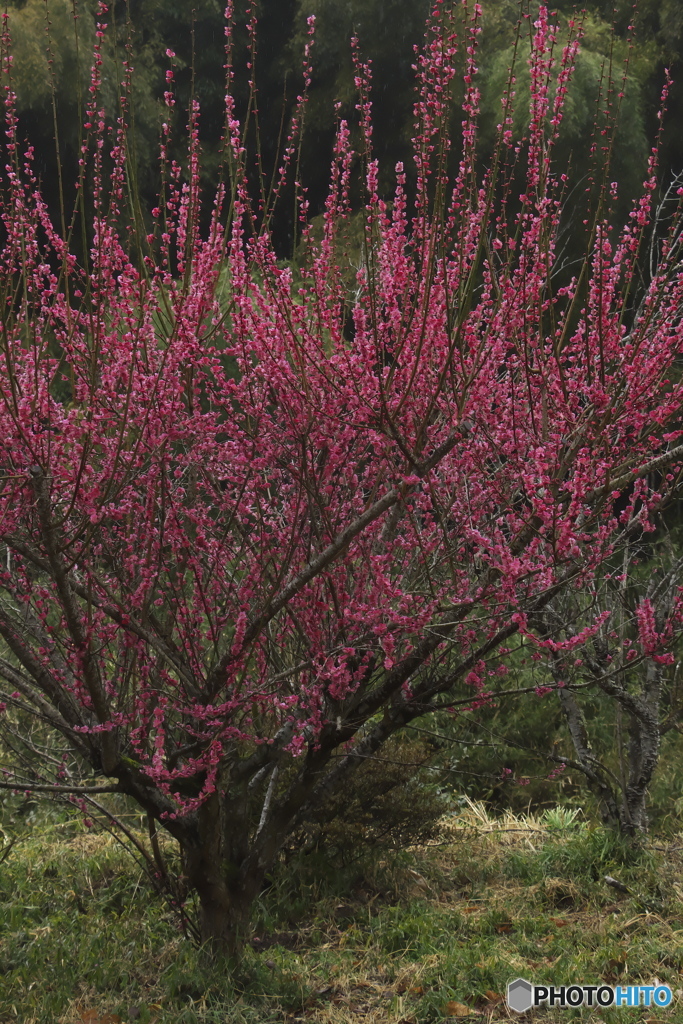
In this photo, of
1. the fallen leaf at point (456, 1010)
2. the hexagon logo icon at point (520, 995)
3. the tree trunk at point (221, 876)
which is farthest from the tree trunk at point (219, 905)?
the hexagon logo icon at point (520, 995)

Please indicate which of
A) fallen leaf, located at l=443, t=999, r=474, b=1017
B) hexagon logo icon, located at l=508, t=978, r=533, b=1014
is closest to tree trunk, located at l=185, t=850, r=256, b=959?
fallen leaf, located at l=443, t=999, r=474, b=1017

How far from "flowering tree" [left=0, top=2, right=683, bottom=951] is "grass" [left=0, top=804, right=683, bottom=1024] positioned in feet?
1.41

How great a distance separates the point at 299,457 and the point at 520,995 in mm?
2234

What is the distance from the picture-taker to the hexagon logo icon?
3.33 metres

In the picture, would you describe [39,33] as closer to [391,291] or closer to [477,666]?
[391,291]

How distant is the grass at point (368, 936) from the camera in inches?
131

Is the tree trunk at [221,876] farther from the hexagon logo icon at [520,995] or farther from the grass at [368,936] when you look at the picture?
the hexagon logo icon at [520,995]

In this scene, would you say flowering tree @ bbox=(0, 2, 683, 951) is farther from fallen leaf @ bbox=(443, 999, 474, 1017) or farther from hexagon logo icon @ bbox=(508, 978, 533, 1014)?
hexagon logo icon @ bbox=(508, 978, 533, 1014)

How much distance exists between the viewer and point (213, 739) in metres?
2.83

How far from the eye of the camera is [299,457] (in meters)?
2.88

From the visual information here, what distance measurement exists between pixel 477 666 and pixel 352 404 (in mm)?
1143

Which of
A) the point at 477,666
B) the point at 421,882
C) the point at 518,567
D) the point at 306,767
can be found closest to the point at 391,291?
the point at 518,567

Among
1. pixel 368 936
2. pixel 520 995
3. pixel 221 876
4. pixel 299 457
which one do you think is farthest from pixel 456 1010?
pixel 299 457

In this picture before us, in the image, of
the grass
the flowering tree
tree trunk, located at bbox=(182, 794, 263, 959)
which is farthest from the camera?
the grass
